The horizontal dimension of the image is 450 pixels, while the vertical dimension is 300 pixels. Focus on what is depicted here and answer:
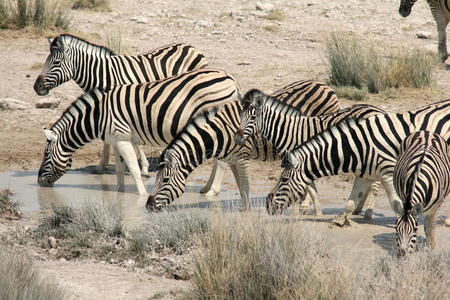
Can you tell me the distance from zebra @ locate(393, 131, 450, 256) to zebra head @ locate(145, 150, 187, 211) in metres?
2.82

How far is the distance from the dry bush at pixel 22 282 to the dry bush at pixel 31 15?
12.6 m

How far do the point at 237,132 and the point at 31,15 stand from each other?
32.2 ft

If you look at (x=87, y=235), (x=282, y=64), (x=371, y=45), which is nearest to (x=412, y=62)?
(x=371, y=45)

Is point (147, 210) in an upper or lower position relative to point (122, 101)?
lower

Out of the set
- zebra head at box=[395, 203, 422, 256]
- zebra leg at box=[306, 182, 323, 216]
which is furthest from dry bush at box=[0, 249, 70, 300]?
zebra leg at box=[306, 182, 323, 216]

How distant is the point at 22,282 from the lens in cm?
684

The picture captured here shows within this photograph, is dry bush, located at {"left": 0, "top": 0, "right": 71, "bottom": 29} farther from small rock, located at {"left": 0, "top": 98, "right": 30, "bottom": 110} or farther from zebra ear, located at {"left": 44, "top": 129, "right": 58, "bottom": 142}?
zebra ear, located at {"left": 44, "top": 129, "right": 58, "bottom": 142}

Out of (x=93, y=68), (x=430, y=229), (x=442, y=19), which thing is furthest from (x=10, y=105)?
(x=430, y=229)

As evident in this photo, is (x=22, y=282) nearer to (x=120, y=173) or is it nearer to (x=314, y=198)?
(x=314, y=198)

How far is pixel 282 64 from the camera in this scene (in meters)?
17.8

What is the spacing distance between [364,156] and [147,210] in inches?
106

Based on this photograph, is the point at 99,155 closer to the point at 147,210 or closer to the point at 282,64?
the point at 147,210

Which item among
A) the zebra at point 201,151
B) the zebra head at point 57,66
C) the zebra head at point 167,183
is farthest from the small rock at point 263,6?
the zebra head at point 167,183

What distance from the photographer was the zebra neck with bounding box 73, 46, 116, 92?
13.5 m
